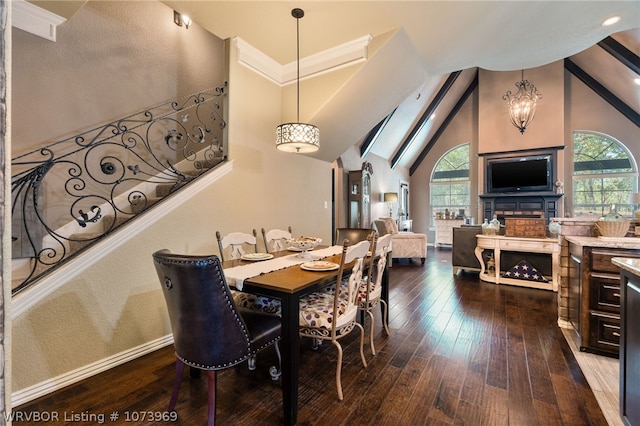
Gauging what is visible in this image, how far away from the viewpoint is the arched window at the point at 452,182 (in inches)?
366

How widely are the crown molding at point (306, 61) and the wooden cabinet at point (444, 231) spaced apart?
6885 mm

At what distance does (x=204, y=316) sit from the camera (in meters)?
1.42

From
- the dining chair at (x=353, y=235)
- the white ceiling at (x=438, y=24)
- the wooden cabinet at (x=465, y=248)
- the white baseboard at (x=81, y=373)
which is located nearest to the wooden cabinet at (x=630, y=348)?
the dining chair at (x=353, y=235)

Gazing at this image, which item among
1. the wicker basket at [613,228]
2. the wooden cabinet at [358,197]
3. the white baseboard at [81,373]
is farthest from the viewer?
the wooden cabinet at [358,197]

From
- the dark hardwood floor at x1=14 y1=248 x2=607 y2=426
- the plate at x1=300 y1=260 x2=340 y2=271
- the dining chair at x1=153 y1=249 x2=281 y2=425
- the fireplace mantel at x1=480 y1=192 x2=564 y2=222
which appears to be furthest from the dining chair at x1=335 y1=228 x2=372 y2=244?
the fireplace mantel at x1=480 y1=192 x2=564 y2=222

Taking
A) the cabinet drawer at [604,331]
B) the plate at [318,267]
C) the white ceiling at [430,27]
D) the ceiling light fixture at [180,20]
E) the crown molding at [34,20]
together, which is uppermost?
the ceiling light fixture at [180,20]

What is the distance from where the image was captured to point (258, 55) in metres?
3.48

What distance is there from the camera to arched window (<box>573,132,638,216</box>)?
280 inches

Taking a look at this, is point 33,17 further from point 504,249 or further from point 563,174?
point 563,174

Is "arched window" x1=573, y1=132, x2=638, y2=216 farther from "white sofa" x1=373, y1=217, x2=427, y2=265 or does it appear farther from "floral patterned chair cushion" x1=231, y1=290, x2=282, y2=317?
"floral patterned chair cushion" x1=231, y1=290, x2=282, y2=317

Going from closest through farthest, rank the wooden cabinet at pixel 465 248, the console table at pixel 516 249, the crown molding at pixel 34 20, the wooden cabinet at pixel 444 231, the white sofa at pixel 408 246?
the crown molding at pixel 34 20, the console table at pixel 516 249, the wooden cabinet at pixel 465 248, the white sofa at pixel 408 246, the wooden cabinet at pixel 444 231

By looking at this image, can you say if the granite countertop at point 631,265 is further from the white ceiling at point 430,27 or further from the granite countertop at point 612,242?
the white ceiling at point 430,27

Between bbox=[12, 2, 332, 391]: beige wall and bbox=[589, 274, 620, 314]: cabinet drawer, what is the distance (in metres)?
3.23

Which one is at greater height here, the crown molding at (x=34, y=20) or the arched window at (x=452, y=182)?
the crown molding at (x=34, y=20)
